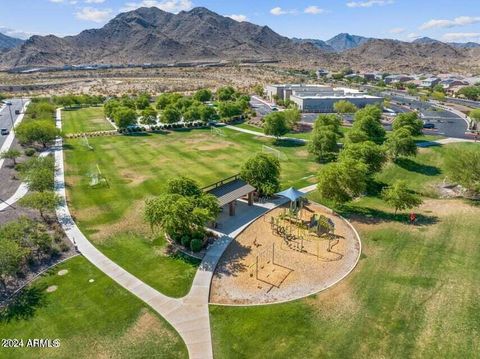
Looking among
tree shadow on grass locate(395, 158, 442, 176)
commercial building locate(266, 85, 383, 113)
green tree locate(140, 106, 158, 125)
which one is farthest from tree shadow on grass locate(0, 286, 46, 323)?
commercial building locate(266, 85, 383, 113)

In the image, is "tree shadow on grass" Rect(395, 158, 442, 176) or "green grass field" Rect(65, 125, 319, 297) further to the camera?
"tree shadow on grass" Rect(395, 158, 442, 176)

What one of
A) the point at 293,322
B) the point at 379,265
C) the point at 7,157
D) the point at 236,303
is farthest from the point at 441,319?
the point at 7,157

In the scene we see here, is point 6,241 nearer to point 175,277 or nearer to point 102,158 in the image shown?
point 175,277

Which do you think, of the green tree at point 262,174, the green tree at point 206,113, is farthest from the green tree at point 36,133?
the green tree at point 262,174

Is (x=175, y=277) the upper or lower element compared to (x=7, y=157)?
lower

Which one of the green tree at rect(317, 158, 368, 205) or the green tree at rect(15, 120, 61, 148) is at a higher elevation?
the green tree at rect(15, 120, 61, 148)

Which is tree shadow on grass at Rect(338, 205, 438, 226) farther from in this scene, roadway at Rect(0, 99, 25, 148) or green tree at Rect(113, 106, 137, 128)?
roadway at Rect(0, 99, 25, 148)
